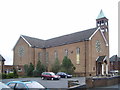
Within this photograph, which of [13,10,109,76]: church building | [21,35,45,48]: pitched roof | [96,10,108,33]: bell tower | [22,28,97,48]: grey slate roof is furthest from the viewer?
[21,35,45,48]: pitched roof

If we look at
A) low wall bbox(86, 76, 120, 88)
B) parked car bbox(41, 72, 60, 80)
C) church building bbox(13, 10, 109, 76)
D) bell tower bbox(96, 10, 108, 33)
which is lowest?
parked car bbox(41, 72, 60, 80)

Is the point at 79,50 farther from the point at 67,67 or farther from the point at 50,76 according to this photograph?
the point at 50,76

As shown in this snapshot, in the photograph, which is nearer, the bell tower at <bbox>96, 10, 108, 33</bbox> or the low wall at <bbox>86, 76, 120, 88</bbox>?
the low wall at <bbox>86, 76, 120, 88</bbox>

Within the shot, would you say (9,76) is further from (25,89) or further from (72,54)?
(25,89)

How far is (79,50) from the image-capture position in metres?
44.6

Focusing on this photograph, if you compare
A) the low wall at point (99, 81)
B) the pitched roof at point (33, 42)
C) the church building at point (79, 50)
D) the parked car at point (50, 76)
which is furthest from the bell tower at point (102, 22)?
the low wall at point (99, 81)

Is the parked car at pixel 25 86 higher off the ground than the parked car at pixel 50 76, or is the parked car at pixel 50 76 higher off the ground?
the parked car at pixel 25 86

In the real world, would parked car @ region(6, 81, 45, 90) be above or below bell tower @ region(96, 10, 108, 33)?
below

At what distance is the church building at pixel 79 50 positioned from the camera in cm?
4306

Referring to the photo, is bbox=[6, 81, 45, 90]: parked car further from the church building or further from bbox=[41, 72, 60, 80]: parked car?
the church building

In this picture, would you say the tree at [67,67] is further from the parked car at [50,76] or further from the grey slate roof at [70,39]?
the parked car at [50,76]

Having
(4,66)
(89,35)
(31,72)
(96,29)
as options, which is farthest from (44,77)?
(4,66)

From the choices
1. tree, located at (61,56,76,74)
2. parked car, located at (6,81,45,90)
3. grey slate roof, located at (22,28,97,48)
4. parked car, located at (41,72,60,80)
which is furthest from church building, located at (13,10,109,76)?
parked car, located at (6,81,45,90)

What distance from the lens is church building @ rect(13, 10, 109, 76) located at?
43.1 metres
